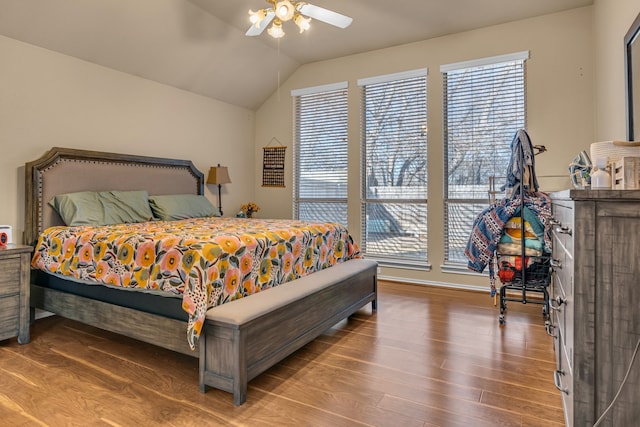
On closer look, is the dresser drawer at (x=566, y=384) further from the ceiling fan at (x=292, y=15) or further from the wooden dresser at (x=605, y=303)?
the ceiling fan at (x=292, y=15)

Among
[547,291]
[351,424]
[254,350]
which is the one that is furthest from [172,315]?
[547,291]

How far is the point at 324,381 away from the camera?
2207 millimetres

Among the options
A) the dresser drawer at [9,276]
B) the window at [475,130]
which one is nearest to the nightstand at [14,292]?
the dresser drawer at [9,276]

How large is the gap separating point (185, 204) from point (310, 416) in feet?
9.99

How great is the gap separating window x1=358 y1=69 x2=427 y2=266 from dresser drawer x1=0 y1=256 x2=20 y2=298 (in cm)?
362

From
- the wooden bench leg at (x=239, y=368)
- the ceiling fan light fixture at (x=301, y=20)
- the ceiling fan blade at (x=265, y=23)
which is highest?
the ceiling fan blade at (x=265, y=23)

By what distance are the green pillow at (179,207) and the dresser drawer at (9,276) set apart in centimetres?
140

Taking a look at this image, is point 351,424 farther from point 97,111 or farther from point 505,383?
point 97,111

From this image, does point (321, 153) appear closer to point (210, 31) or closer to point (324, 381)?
point (210, 31)

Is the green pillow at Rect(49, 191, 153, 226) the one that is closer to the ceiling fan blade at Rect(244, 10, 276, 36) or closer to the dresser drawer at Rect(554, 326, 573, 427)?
the ceiling fan blade at Rect(244, 10, 276, 36)

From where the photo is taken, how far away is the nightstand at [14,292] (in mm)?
2650

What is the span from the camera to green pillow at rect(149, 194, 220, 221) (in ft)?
13.1

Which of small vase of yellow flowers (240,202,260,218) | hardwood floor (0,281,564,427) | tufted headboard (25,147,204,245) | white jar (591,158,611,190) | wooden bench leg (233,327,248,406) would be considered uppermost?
tufted headboard (25,147,204,245)

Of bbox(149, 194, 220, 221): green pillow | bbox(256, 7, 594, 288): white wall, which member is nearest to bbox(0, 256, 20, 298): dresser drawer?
bbox(149, 194, 220, 221): green pillow
